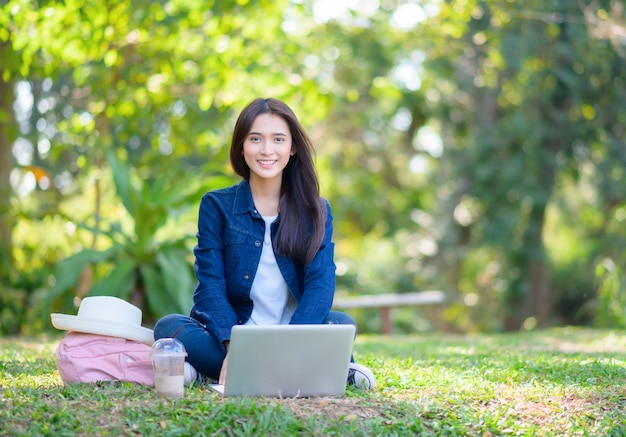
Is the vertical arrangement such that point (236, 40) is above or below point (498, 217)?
above

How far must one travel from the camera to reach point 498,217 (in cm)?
1159

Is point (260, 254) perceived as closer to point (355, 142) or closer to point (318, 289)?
point (318, 289)

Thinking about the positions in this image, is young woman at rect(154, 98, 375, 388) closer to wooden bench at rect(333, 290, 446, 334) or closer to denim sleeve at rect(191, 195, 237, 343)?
denim sleeve at rect(191, 195, 237, 343)

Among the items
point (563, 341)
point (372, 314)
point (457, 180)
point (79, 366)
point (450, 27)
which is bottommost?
point (372, 314)

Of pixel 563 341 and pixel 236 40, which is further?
pixel 236 40

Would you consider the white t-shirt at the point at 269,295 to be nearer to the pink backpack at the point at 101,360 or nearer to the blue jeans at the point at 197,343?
the blue jeans at the point at 197,343

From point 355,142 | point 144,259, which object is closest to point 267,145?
point 144,259

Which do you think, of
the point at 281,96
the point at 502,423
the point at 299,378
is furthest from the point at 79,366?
the point at 281,96

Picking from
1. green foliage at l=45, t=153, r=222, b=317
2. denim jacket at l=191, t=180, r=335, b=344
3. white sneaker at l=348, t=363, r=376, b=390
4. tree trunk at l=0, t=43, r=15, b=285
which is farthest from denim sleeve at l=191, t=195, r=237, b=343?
tree trunk at l=0, t=43, r=15, b=285

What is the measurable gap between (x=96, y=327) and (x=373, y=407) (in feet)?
3.88

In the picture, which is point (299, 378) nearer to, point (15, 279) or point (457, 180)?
point (15, 279)

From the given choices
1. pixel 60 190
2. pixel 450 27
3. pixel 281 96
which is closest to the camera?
pixel 281 96

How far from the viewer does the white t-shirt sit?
3480mm

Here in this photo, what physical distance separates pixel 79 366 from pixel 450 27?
259 inches
